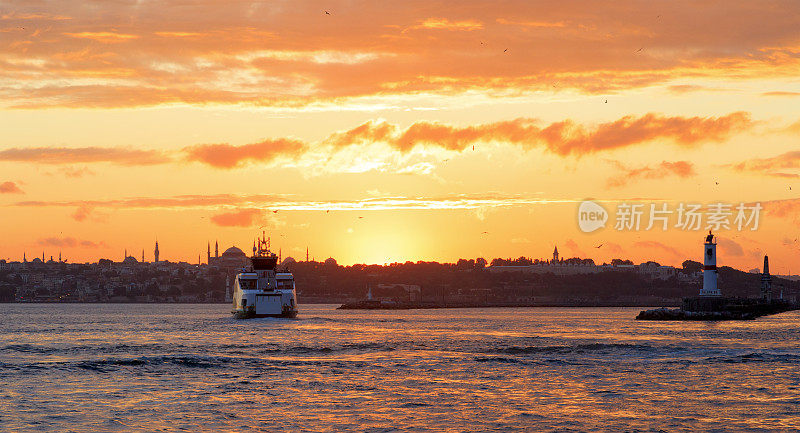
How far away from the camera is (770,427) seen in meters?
36.5

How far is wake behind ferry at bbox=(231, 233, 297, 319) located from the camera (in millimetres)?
125438

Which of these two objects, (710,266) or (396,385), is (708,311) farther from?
(396,385)

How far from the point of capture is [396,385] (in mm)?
48125

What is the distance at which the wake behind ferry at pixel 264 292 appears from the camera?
12544cm

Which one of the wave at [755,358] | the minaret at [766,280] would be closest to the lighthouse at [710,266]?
the minaret at [766,280]

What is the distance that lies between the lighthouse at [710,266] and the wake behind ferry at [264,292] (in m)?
62.1

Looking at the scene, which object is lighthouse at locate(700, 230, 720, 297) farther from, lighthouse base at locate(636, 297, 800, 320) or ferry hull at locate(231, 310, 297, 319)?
ferry hull at locate(231, 310, 297, 319)

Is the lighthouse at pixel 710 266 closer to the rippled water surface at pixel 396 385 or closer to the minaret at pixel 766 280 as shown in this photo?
the minaret at pixel 766 280

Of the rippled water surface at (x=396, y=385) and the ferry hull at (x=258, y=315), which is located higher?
the ferry hull at (x=258, y=315)

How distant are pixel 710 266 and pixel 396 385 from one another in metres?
108

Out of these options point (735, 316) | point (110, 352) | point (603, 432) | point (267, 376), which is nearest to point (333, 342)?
point (110, 352)

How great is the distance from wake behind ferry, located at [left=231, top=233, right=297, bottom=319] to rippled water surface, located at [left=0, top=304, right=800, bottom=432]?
45074 mm

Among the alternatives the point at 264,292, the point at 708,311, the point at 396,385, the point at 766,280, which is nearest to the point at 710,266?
the point at 708,311

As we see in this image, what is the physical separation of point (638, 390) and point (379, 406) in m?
14.0
